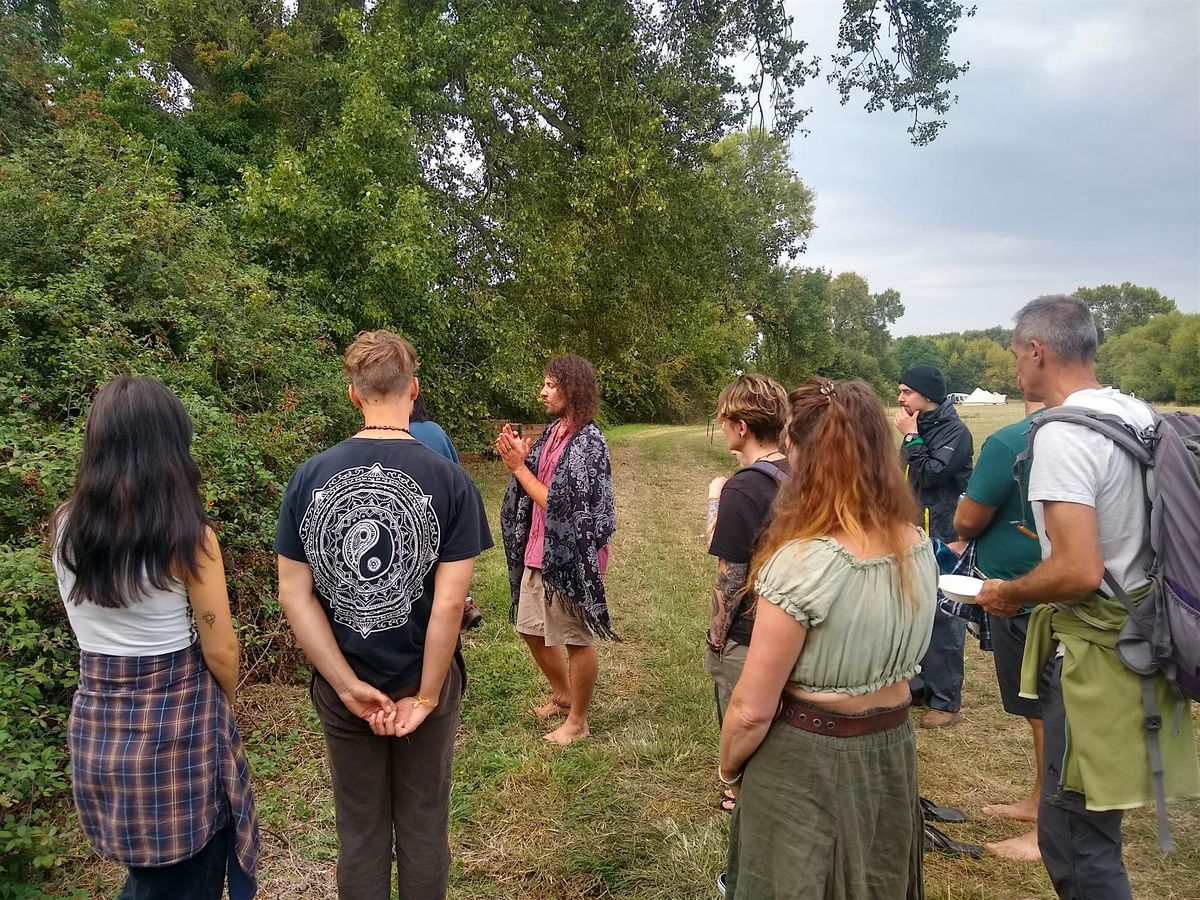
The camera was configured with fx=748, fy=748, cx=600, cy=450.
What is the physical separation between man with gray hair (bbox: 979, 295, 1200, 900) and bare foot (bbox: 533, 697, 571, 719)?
2.83 m

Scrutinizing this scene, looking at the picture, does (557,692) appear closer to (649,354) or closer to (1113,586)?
(1113,586)

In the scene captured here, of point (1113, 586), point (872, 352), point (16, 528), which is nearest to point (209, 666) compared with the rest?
point (16, 528)

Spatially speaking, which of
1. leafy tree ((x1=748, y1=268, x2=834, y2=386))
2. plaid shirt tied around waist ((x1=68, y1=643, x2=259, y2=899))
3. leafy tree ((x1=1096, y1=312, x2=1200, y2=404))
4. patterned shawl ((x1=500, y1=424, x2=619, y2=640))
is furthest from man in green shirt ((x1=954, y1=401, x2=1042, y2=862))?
leafy tree ((x1=1096, y1=312, x2=1200, y2=404))

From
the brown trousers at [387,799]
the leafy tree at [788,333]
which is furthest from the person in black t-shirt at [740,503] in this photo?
the leafy tree at [788,333]

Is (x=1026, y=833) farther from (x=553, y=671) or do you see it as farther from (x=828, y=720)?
(x=553, y=671)

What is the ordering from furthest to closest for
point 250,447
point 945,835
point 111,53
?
point 111,53, point 250,447, point 945,835

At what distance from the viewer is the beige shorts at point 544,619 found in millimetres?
4172

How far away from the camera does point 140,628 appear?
Result: 217 centimetres

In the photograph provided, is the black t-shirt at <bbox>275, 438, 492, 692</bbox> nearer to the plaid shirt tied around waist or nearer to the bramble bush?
the plaid shirt tied around waist

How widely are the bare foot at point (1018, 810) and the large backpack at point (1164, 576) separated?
1.52m

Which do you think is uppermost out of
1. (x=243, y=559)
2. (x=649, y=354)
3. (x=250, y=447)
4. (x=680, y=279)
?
(x=680, y=279)

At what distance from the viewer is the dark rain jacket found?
470cm

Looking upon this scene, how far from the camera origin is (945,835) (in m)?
3.51

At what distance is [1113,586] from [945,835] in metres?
1.83
